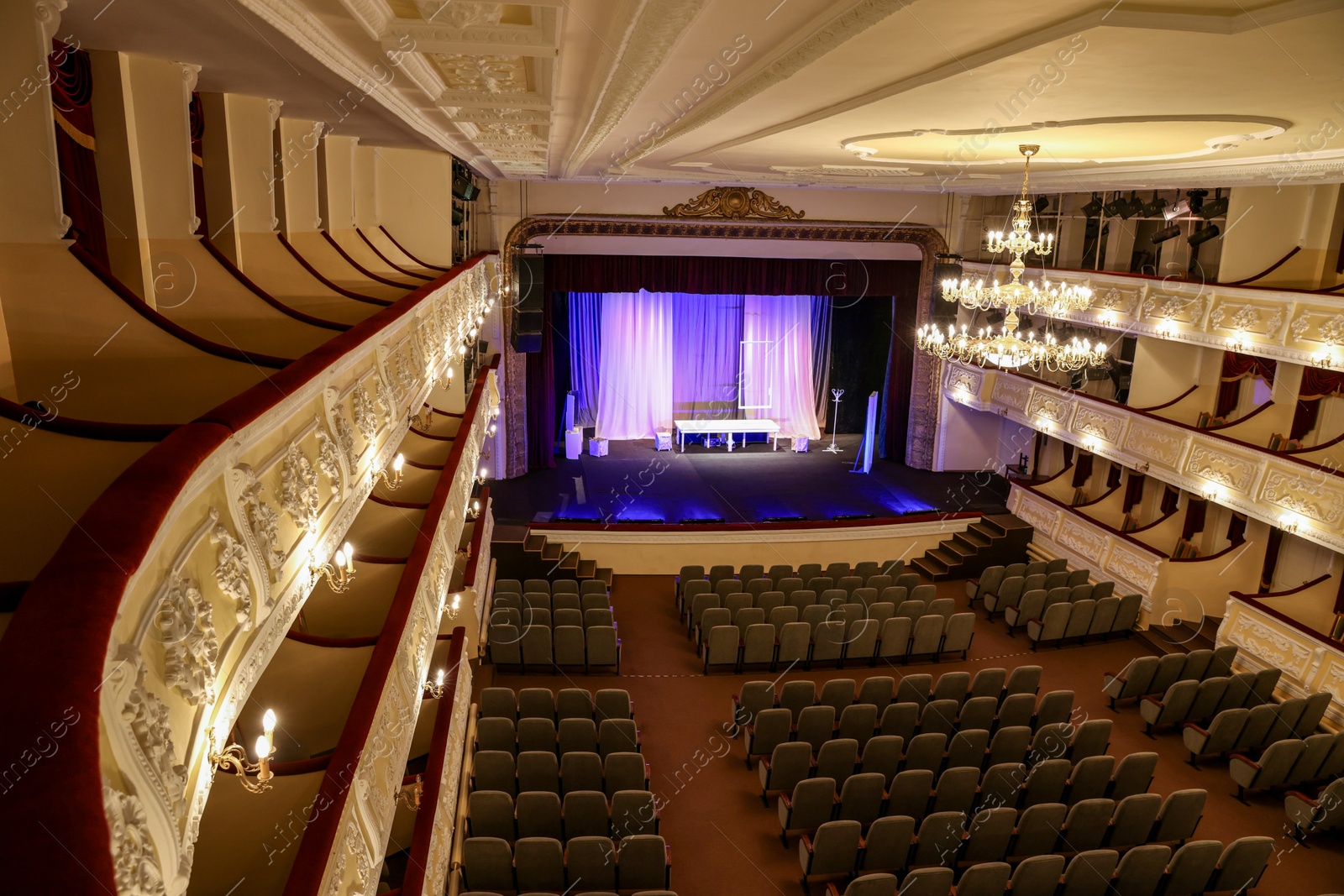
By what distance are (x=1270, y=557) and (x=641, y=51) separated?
1222 cm

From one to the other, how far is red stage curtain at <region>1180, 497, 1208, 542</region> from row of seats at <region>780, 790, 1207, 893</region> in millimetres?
7172

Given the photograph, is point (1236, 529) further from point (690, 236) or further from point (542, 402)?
point (542, 402)

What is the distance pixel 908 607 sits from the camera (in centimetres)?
1055

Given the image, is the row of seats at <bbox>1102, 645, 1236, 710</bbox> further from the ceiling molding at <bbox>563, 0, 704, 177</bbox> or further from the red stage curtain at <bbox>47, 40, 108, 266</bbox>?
the red stage curtain at <bbox>47, 40, 108, 266</bbox>

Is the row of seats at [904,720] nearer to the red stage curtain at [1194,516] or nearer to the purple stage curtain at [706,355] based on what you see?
the red stage curtain at [1194,516]

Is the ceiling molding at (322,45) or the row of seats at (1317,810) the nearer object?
the ceiling molding at (322,45)

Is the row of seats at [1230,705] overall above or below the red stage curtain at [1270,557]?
below

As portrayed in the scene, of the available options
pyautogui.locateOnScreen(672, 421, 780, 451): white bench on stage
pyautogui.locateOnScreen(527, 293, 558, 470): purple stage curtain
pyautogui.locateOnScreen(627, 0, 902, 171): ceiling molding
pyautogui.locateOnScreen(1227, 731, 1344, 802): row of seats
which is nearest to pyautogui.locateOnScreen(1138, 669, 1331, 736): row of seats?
pyautogui.locateOnScreen(1227, 731, 1344, 802): row of seats

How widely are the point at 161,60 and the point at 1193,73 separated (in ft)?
15.6

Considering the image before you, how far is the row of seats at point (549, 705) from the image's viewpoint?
26.5 feet

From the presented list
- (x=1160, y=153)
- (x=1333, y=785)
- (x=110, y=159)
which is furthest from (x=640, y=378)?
(x=110, y=159)

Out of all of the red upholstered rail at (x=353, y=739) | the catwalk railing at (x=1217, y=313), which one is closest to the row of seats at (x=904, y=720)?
the red upholstered rail at (x=353, y=739)

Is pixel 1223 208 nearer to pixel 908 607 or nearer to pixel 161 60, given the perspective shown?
pixel 908 607

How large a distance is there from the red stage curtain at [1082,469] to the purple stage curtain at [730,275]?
5.17 meters
